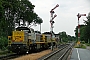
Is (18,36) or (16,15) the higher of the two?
(16,15)

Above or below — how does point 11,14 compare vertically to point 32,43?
above

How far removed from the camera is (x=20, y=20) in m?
71.0

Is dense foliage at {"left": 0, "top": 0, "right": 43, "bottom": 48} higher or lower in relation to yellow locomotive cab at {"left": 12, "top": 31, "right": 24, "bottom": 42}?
higher

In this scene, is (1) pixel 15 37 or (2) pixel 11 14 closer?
(1) pixel 15 37

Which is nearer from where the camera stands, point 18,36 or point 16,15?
point 18,36

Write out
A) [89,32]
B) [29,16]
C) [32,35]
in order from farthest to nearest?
[89,32] → [29,16] → [32,35]

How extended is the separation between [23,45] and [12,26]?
1438 inches

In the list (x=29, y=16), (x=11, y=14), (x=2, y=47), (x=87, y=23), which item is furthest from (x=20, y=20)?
(x=2, y=47)

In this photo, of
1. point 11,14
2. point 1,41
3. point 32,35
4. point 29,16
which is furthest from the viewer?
point 29,16

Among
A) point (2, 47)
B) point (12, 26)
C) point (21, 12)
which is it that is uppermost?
point (21, 12)

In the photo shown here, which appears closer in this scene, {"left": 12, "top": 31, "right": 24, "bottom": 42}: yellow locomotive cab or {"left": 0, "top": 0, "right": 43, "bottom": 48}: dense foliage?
{"left": 12, "top": 31, "right": 24, "bottom": 42}: yellow locomotive cab

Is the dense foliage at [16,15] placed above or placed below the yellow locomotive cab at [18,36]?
above

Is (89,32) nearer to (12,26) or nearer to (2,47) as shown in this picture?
(12,26)

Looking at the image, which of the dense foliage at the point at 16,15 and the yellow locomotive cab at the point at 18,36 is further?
the dense foliage at the point at 16,15
